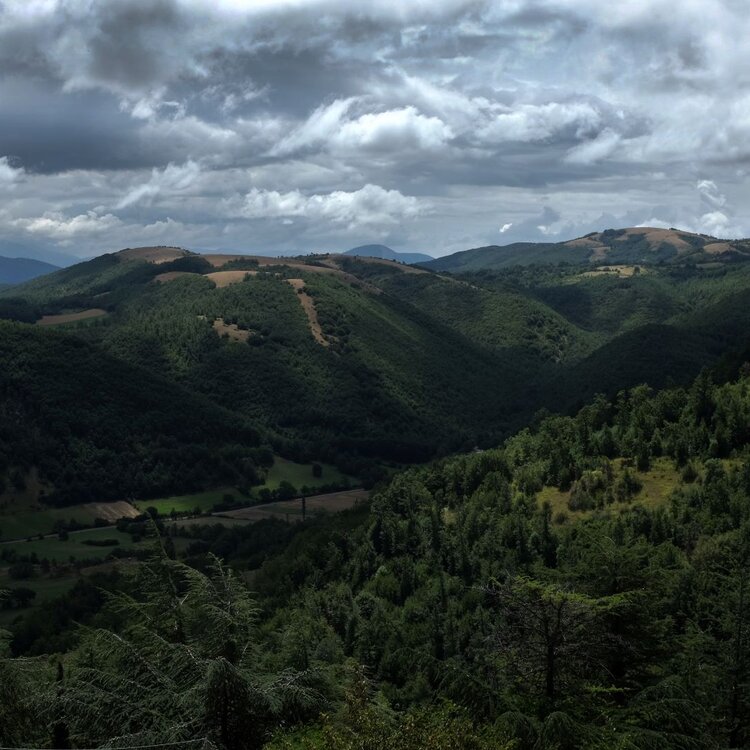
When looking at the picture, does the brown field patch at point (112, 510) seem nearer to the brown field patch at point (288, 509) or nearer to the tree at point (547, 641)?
the brown field patch at point (288, 509)

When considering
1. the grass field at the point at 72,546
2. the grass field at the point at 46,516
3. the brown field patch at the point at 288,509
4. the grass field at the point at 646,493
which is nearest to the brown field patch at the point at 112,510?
the grass field at the point at 46,516

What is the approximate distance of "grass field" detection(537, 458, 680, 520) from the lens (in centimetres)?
10072

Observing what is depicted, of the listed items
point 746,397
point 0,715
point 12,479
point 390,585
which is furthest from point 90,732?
point 12,479

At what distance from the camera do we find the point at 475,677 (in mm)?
27891

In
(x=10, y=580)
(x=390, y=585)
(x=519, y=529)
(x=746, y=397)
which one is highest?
(x=746, y=397)

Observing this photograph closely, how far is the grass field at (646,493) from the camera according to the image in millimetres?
100725

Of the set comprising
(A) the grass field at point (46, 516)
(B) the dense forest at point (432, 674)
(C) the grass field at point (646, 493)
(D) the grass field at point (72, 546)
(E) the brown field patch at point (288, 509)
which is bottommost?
(E) the brown field patch at point (288, 509)

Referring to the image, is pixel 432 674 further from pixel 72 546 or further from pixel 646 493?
pixel 72 546

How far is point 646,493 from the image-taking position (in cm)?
10262

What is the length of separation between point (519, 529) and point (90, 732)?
3073 inches

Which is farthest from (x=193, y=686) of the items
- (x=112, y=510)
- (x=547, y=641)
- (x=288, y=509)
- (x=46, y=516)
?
(x=112, y=510)

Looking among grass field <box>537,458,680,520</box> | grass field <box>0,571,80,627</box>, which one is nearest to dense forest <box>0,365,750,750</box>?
grass field <box>537,458,680,520</box>

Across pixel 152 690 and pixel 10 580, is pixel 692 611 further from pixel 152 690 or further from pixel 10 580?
pixel 10 580

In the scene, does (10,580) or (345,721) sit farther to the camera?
(10,580)
